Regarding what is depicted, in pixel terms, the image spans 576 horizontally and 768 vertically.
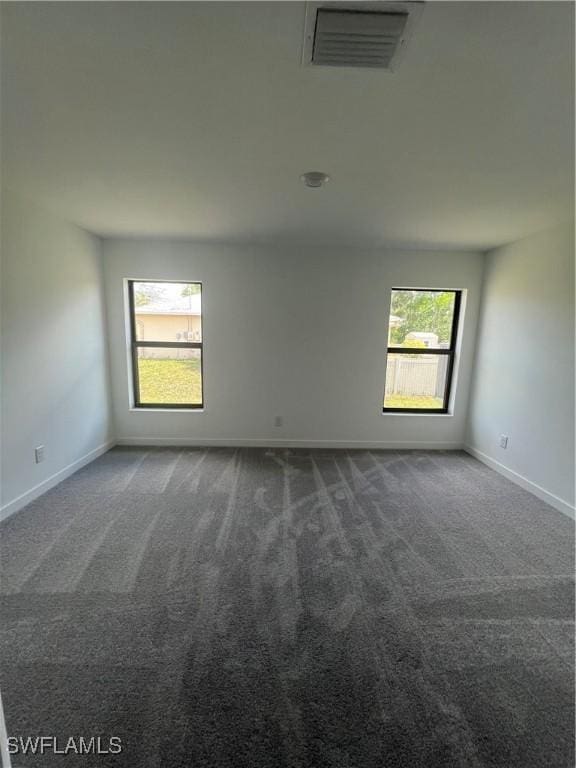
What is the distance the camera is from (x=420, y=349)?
387 cm

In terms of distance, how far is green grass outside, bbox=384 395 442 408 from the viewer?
13.0ft

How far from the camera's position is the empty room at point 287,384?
1.09 meters

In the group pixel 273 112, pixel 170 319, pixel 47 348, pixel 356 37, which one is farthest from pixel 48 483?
pixel 356 37

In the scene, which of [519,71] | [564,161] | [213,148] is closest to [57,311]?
[213,148]

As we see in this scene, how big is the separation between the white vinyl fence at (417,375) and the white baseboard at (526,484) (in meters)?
0.85

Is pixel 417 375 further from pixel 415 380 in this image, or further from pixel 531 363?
pixel 531 363

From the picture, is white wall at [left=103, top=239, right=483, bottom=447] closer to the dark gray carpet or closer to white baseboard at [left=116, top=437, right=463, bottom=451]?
white baseboard at [left=116, top=437, right=463, bottom=451]

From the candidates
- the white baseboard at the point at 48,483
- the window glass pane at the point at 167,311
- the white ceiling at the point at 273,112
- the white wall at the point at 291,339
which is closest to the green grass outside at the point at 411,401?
the white wall at the point at 291,339

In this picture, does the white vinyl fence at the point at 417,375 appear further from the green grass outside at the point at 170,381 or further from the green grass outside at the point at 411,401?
the green grass outside at the point at 170,381

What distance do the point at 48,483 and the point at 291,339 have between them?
2737mm

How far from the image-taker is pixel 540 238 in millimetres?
2863

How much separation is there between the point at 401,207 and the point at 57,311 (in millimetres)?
3060

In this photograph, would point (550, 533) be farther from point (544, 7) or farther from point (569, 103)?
point (544, 7)

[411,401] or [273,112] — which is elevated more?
[273,112]
